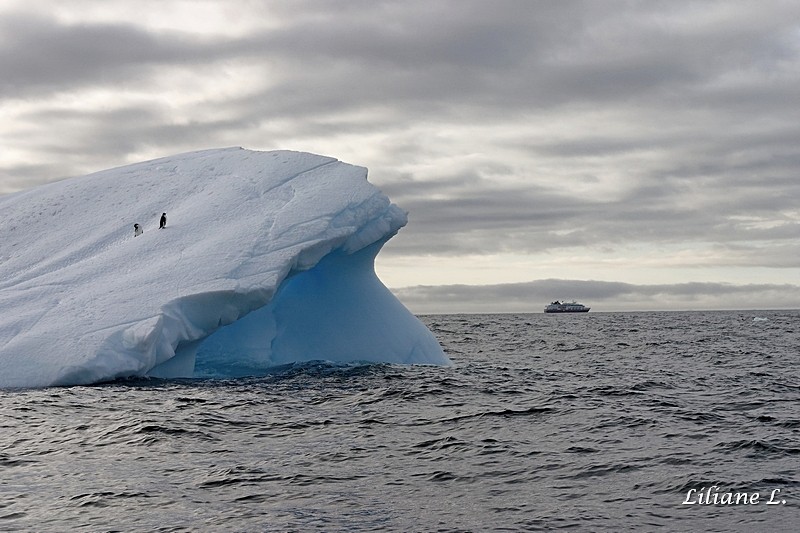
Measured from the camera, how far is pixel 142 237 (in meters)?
22.0

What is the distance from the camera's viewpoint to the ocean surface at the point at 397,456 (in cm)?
864

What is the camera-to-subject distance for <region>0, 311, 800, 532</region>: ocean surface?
8641 mm

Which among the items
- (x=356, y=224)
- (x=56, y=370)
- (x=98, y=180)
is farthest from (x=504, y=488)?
(x=98, y=180)

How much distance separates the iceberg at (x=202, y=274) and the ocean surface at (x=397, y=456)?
45.1 inches

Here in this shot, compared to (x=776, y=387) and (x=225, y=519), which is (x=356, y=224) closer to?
(x=776, y=387)

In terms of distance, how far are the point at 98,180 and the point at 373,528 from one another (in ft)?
71.1

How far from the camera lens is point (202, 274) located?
63.9 ft

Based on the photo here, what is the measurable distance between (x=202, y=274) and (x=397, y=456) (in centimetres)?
950

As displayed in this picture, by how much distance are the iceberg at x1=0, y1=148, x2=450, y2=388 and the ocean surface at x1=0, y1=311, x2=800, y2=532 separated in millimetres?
1145
